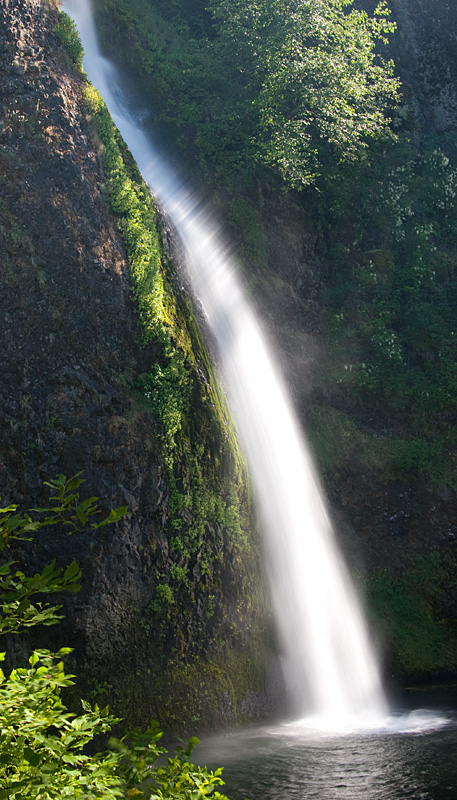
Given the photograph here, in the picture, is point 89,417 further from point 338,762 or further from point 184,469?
point 338,762

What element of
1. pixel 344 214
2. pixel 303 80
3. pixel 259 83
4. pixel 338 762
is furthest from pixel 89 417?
pixel 303 80

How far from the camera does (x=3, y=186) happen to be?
800cm

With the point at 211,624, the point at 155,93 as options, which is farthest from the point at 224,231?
the point at 211,624

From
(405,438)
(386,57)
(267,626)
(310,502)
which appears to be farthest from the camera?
(386,57)

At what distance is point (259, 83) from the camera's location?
15.5 metres

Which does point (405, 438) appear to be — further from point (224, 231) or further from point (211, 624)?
point (211, 624)

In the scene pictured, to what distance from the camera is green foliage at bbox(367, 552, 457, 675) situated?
11516mm

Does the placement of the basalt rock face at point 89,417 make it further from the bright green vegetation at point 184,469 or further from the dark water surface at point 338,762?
the dark water surface at point 338,762

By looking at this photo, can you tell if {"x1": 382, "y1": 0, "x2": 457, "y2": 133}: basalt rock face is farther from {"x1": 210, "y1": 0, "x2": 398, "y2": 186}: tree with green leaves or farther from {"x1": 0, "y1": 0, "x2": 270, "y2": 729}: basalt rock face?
{"x1": 0, "y1": 0, "x2": 270, "y2": 729}: basalt rock face

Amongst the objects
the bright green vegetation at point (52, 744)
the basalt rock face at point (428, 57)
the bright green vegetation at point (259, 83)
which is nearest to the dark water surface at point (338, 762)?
the bright green vegetation at point (52, 744)

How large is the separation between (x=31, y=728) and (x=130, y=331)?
6626 millimetres

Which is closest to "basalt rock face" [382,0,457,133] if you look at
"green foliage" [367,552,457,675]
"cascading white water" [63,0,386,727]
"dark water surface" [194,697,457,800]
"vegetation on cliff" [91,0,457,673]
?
"vegetation on cliff" [91,0,457,673]

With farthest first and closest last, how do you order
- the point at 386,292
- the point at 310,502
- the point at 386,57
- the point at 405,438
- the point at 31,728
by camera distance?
the point at 386,57
the point at 386,292
the point at 405,438
the point at 310,502
the point at 31,728

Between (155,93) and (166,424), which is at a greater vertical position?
(155,93)
